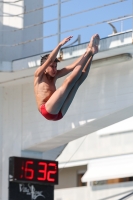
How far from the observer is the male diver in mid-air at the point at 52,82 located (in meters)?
6.22

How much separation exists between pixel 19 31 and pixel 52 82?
327cm

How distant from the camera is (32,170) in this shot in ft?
29.6

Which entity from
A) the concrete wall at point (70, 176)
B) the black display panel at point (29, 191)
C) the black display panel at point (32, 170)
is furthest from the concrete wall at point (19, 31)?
the concrete wall at point (70, 176)

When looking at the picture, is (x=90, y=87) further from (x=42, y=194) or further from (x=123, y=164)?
A: (x=123, y=164)

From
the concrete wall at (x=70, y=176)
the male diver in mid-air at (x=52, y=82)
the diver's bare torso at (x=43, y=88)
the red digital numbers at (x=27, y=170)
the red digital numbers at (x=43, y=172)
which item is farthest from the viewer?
the concrete wall at (x=70, y=176)

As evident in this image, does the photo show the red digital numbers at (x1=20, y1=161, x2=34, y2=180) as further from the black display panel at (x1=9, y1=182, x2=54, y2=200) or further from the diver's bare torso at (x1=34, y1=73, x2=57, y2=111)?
the diver's bare torso at (x1=34, y1=73, x2=57, y2=111)

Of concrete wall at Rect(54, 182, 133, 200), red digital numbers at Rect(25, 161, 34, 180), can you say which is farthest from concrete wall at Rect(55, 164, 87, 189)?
red digital numbers at Rect(25, 161, 34, 180)

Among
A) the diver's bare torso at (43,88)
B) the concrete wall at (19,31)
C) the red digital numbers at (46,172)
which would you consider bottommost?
the red digital numbers at (46,172)

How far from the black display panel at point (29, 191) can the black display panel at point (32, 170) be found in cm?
8

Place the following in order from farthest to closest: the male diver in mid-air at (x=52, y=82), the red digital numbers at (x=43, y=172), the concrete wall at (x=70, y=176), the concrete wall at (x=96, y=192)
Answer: the concrete wall at (x=70, y=176)
the concrete wall at (x=96, y=192)
the red digital numbers at (x=43, y=172)
the male diver in mid-air at (x=52, y=82)

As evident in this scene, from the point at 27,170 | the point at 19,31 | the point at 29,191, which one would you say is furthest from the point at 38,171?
the point at 19,31

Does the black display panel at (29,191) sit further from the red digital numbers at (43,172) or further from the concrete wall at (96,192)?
the concrete wall at (96,192)

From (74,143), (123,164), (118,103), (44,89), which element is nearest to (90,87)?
(118,103)

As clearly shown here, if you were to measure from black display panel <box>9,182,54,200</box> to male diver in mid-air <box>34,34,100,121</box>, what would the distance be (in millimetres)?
2649
